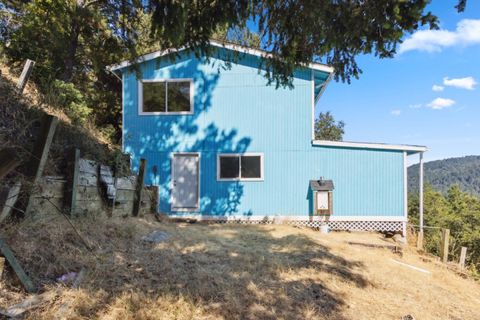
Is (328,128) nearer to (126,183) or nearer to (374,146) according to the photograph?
(374,146)

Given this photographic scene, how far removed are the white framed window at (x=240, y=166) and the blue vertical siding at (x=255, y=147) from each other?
176 mm

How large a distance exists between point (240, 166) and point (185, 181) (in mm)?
1854

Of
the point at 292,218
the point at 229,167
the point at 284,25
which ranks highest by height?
the point at 284,25

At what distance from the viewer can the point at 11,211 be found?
342 cm

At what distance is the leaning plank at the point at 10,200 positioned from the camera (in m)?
3.28

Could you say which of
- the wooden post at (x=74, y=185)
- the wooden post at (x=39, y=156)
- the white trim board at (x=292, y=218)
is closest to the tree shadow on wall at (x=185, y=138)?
the white trim board at (x=292, y=218)

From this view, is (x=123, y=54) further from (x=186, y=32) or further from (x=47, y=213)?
(x=47, y=213)

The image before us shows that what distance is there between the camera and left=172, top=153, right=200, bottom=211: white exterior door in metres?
11.0

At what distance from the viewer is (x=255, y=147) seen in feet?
36.4

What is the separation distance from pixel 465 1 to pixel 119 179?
5.35 m

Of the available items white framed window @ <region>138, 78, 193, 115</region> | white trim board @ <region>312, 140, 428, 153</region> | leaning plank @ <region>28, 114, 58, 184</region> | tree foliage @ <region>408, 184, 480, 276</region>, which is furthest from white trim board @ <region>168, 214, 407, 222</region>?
leaning plank @ <region>28, 114, 58, 184</region>

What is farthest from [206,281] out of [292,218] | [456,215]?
[456,215]

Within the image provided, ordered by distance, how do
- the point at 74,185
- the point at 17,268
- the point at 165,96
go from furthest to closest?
the point at 165,96, the point at 74,185, the point at 17,268

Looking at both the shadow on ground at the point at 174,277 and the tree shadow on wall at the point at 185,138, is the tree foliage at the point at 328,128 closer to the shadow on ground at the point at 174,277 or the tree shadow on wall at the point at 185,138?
the tree shadow on wall at the point at 185,138
